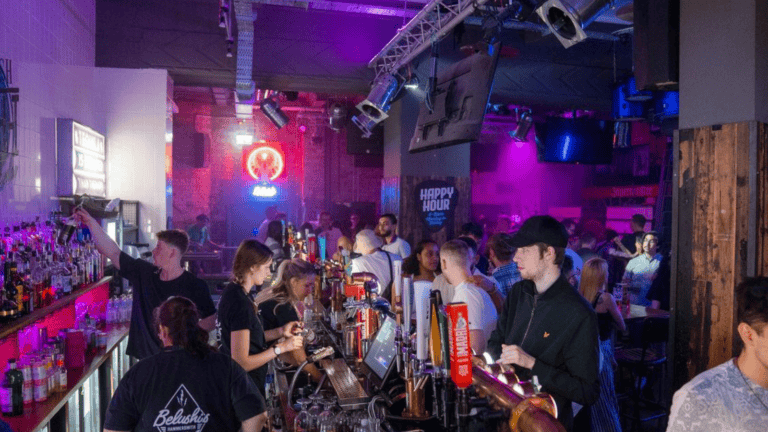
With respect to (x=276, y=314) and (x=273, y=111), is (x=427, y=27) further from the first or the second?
(x=276, y=314)

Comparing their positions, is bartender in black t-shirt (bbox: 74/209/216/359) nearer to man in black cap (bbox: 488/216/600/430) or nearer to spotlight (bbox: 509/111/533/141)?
man in black cap (bbox: 488/216/600/430)

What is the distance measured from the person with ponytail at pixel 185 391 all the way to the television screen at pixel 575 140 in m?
7.45

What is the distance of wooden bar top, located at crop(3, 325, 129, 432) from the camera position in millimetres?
2785

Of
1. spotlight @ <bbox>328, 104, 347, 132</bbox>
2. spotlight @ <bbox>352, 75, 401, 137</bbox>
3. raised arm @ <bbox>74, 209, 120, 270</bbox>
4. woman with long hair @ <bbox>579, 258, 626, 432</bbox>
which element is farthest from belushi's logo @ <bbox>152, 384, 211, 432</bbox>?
spotlight @ <bbox>328, 104, 347, 132</bbox>

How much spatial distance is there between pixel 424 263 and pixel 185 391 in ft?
10.5

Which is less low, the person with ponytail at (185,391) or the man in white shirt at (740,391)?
the man in white shirt at (740,391)

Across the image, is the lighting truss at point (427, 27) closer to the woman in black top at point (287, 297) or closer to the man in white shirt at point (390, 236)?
the man in white shirt at point (390, 236)

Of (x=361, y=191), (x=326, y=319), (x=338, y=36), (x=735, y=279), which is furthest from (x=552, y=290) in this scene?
(x=361, y=191)

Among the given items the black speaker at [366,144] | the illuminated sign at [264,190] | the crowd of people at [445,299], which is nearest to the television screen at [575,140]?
the black speaker at [366,144]

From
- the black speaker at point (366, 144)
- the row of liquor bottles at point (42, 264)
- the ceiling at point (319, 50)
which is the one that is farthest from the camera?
the black speaker at point (366, 144)

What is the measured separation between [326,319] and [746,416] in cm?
276

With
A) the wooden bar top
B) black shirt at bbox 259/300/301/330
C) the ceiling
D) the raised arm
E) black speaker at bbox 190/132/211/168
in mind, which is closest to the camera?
the wooden bar top

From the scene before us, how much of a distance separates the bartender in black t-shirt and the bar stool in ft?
11.6

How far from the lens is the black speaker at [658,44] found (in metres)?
3.92
